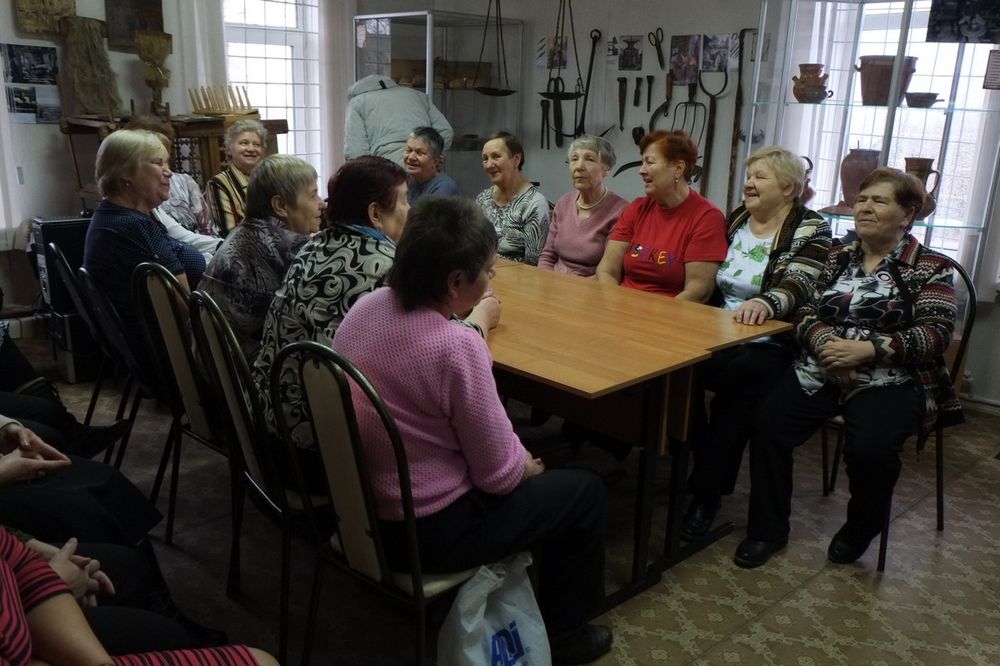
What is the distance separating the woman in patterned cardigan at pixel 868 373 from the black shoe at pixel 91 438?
1888mm

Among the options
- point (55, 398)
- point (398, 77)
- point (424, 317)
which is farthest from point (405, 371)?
point (398, 77)

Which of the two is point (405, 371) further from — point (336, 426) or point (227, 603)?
point (227, 603)

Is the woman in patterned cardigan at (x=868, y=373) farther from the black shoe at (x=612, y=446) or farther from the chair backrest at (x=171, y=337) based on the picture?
the chair backrest at (x=171, y=337)

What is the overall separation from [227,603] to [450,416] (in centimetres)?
104

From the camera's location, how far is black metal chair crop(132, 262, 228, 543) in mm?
2028

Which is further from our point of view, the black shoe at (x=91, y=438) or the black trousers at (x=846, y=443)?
the black shoe at (x=91, y=438)

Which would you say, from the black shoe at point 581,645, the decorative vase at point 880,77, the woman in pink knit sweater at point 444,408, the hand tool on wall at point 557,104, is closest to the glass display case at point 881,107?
the decorative vase at point 880,77

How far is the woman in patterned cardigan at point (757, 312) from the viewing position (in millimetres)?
2568

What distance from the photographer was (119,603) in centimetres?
156

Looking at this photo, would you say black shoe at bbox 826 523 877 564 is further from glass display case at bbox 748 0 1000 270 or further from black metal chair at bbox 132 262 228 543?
black metal chair at bbox 132 262 228 543

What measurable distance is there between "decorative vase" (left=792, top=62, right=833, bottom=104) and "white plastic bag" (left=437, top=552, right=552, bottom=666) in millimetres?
2738

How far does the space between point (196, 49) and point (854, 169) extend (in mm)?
3363

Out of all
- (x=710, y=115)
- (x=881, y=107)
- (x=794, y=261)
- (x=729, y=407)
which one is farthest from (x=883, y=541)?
(x=710, y=115)

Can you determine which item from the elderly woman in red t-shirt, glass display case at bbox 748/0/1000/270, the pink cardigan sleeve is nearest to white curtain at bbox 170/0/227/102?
the elderly woman in red t-shirt
